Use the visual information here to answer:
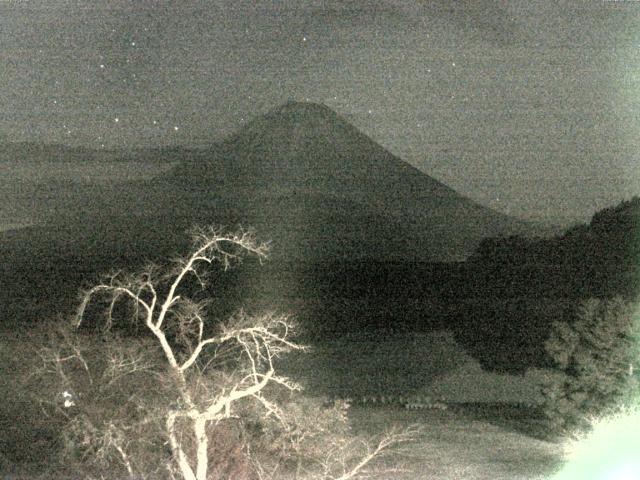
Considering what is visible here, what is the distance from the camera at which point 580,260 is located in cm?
3422

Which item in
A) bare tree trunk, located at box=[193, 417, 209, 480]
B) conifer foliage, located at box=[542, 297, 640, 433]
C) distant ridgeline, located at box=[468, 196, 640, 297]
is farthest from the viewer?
distant ridgeline, located at box=[468, 196, 640, 297]

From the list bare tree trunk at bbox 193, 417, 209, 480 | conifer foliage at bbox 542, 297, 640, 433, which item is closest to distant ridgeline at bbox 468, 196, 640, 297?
conifer foliage at bbox 542, 297, 640, 433

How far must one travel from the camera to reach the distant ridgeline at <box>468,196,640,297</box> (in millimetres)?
29422

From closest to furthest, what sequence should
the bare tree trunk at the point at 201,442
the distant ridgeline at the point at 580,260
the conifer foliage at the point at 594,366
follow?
the bare tree trunk at the point at 201,442, the conifer foliage at the point at 594,366, the distant ridgeline at the point at 580,260

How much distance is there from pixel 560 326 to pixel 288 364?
36.3ft

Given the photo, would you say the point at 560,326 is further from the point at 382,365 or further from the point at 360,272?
the point at 360,272

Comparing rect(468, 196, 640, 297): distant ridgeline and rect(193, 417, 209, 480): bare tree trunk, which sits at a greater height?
rect(193, 417, 209, 480): bare tree trunk

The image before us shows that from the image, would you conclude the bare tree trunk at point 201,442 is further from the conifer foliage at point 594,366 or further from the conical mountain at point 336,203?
the conical mountain at point 336,203

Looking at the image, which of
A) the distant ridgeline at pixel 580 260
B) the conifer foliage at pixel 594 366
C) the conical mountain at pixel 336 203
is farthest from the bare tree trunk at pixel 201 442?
the conical mountain at pixel 336 203

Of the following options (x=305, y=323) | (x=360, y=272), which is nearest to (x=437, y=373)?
(x=305, y=323)

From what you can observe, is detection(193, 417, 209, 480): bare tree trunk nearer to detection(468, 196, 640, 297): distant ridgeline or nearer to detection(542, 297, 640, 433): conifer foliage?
detection(542, 297, 640, 433): conifer foliage

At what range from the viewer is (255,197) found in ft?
446

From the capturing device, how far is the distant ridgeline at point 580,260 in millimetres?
29422

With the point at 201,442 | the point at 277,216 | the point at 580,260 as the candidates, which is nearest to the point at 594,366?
the point at 201,442
